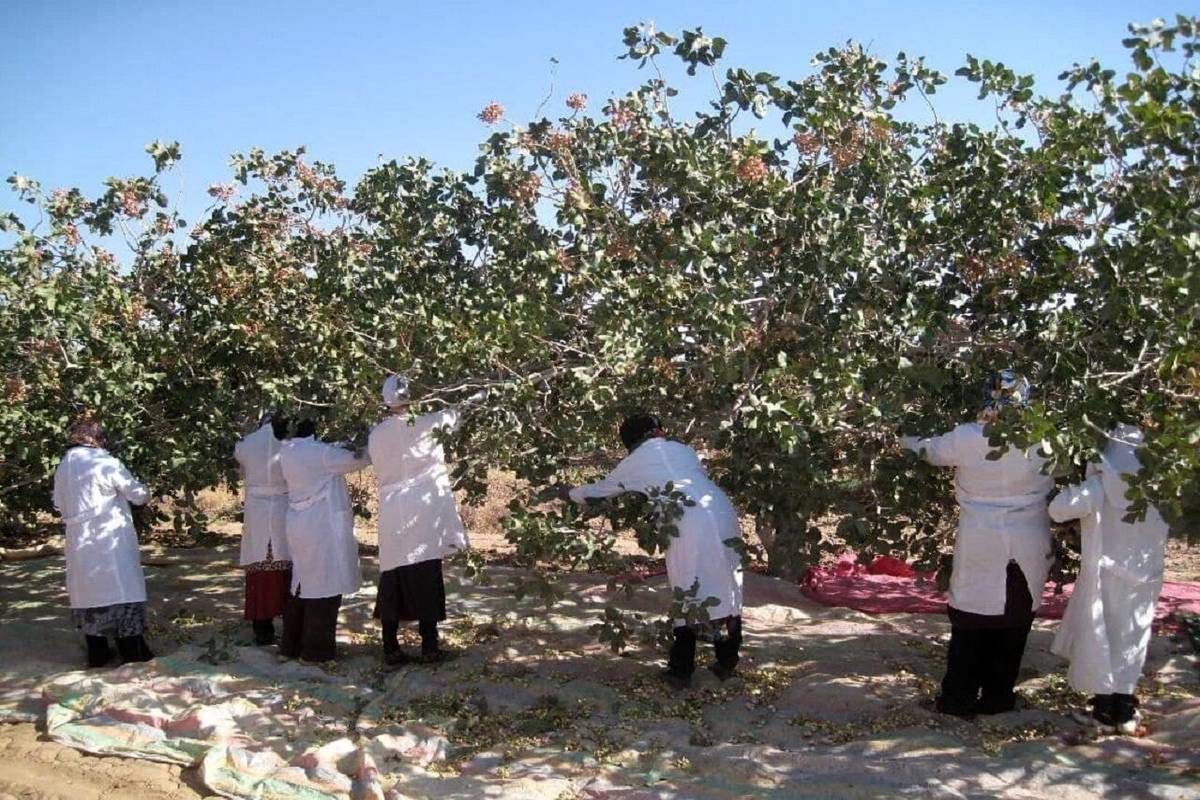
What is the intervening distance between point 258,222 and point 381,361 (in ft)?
6.06

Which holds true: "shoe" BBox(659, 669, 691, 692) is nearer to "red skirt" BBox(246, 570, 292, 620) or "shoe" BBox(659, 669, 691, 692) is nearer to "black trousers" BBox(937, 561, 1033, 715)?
"black trousers" BBox(937, 561, 1033, 715)

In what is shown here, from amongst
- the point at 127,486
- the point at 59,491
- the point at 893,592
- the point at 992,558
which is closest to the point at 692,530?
the point at 992,558

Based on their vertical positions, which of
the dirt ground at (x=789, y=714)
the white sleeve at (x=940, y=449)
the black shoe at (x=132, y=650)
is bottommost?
the dirt ground at (x=789, y=714)

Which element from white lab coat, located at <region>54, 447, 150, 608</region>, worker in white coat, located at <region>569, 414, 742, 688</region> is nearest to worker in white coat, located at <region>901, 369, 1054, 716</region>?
worker in white coat, located at <region>569, 414, 742, 688</region>

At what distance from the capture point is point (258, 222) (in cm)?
698

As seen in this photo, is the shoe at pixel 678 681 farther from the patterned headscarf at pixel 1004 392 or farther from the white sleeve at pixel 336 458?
the white sleeve at pixel 336 458

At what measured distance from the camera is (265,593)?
646 cm

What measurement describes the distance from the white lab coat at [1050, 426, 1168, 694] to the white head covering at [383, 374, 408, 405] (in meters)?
3.02

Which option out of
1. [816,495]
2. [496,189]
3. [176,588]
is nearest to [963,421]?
[816,495]

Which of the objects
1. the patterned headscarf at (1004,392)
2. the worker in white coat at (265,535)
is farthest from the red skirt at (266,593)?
the patterned headscarf at (1004,392)

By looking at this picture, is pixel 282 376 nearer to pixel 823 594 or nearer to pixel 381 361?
pixel 381 361

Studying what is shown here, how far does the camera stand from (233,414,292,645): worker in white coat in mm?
6461

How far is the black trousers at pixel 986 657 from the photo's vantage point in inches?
191

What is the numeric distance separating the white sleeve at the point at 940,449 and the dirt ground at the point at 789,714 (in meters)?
1.12
